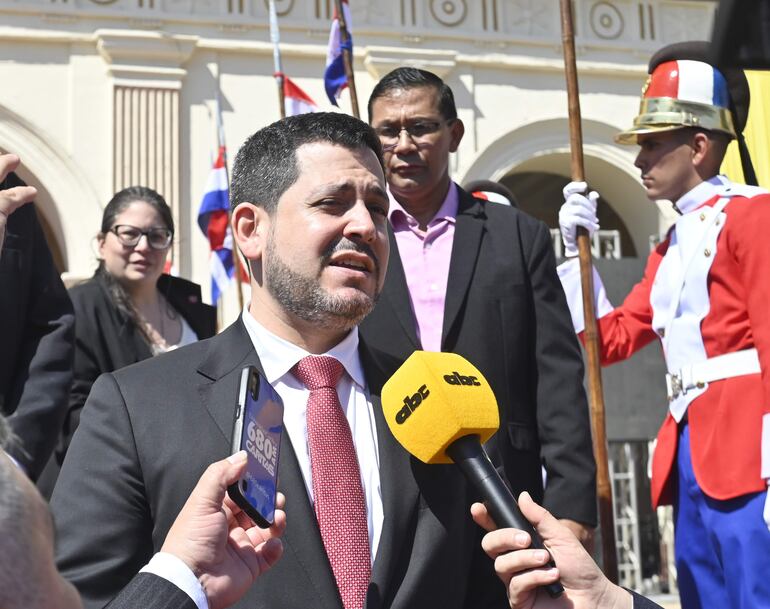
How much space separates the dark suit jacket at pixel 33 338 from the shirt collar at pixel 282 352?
106cm

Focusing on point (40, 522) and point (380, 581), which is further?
point (380, 581)

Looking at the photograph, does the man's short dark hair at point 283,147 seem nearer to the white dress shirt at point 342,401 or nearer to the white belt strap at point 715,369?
the white dress shirt at point 342,401

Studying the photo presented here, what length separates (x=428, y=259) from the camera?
3678 mm

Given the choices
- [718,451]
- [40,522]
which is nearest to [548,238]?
[718,451]

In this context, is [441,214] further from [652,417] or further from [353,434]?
[652,417]

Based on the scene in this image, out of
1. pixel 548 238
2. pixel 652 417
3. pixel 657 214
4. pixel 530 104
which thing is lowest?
pixel 652 417

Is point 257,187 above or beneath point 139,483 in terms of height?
above

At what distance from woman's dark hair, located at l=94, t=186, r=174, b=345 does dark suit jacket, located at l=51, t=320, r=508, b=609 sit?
7.39 feet

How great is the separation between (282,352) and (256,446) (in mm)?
702

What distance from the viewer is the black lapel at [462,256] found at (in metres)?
3.45

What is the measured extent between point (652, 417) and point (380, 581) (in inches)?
362

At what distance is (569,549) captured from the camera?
1.94 meters

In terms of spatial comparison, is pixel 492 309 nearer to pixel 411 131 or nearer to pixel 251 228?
pixel 411 131

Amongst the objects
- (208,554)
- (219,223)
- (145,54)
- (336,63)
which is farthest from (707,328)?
(145,54)
